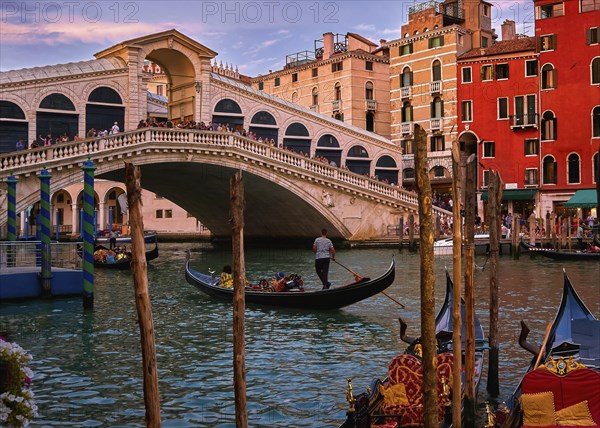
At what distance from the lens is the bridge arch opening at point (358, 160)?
28609 millimetres

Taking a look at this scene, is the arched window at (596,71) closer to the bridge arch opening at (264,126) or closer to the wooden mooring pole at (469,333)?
the bridge arch opening at (264,126)

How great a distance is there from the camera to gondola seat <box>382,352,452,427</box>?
15.8 feet

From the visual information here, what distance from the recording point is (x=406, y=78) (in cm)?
3075

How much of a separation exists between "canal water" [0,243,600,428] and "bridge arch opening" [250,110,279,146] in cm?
1249

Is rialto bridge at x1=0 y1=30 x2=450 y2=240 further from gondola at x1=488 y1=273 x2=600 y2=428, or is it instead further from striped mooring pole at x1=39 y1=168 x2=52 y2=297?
gondola at x1=488 y1=273 x2=600 y2=428

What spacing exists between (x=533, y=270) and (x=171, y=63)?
49.3ft

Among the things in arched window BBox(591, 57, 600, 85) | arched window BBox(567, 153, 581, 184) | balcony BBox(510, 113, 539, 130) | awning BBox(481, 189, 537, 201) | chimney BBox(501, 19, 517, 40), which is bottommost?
awning BBox(481, 189, 537, 201)

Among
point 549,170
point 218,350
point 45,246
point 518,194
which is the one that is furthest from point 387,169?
point 218,350

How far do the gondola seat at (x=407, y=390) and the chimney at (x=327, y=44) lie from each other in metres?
31.3

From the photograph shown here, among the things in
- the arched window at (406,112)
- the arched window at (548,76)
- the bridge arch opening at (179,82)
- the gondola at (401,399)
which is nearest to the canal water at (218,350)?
the gondola at (401,399)

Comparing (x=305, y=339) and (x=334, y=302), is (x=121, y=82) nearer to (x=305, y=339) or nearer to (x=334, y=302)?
(x=334, y=302)

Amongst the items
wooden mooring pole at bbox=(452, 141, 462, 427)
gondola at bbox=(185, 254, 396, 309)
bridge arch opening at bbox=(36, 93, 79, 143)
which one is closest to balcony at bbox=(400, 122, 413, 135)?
bridge arch opening at bbox=(36, 93, 79, 143)

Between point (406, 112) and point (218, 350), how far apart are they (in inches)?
936

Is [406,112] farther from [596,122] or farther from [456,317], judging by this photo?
[456,317]
